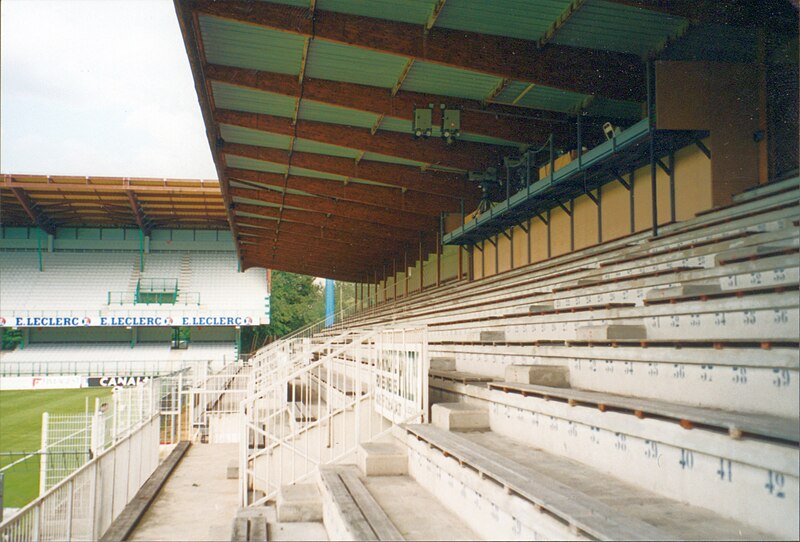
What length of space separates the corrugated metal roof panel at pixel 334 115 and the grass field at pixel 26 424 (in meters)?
8.37

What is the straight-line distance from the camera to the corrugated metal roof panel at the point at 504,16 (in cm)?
874

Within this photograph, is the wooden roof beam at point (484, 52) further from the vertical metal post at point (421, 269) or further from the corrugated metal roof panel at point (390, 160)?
the vertical metal post at point (421, 269)

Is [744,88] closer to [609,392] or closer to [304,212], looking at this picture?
[609,392]

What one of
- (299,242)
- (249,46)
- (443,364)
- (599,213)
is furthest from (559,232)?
(299,242)

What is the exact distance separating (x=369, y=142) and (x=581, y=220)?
4.68 meters

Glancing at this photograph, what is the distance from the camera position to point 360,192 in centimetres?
1892

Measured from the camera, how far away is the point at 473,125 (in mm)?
12344

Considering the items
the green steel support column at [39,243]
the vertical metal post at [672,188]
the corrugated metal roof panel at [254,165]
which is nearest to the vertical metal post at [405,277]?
the corrugated metal roof panel at [254,165]

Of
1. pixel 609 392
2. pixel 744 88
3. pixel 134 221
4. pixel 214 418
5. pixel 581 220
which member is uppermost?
pixel 134 221

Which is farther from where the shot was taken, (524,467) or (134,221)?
(134,221)

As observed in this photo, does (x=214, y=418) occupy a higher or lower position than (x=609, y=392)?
lower

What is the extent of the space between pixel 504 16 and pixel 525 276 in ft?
18.5

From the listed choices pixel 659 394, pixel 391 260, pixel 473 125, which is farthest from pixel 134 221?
pixel 659 394

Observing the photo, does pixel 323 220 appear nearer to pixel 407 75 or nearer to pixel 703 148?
pixel 407 75
